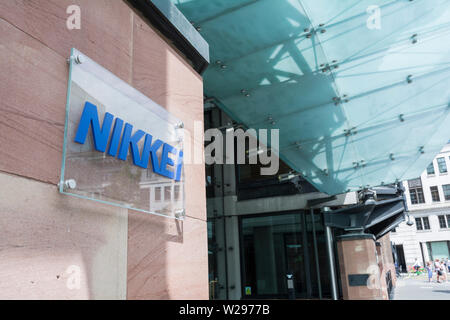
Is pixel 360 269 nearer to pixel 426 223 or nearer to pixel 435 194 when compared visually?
pixel 426 223

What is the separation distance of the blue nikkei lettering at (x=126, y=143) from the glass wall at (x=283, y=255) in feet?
44.1

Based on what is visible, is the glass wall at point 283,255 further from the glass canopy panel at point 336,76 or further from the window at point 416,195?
the window at point 416,195

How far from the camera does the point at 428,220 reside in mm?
55656

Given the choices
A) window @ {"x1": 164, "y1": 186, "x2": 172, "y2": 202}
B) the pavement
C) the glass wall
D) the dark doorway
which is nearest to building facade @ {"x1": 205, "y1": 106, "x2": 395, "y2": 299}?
the glass wall

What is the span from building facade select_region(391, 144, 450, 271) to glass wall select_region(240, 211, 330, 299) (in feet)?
138

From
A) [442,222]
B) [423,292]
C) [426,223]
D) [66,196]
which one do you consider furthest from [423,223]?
[66,196]

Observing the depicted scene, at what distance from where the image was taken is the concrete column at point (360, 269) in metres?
12.6

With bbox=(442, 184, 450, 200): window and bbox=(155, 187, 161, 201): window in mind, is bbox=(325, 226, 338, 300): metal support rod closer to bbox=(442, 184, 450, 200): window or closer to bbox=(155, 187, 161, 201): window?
bbox=(155, 187, 161, 201): window

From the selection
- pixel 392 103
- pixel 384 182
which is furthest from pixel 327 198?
pixel 392 103

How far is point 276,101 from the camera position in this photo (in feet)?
29.9

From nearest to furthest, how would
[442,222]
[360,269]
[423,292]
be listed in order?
1. [360,269]
2. [423,292]
3. [442,222]

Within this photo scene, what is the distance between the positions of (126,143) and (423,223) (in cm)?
6130

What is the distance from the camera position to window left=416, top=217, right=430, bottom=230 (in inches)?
2185

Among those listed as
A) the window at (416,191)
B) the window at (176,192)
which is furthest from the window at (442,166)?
the window at (176,192)
